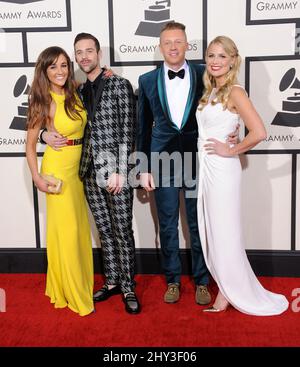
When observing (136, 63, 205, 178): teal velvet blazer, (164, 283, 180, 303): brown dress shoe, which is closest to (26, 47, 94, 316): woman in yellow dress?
(136, 63, 205, 178): teal velvet blazer

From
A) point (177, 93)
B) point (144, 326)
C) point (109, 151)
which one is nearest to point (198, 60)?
point (177, 93)

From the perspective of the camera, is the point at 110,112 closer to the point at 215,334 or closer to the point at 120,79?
the point at 120,79

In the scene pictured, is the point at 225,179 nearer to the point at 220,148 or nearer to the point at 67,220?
the point at 220,148

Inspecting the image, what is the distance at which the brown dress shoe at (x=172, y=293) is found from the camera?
3.12m

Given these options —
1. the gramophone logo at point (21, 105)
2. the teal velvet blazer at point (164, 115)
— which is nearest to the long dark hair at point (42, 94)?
the teal velvet blazer at point (164, 115)

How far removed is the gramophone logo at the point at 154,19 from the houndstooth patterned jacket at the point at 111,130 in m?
0.62

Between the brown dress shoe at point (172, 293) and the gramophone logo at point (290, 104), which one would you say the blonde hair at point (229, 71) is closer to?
the gramophone logo at point (290, 104)

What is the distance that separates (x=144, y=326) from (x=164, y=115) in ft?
4.05

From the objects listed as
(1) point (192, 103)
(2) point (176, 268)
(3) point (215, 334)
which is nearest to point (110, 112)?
(1) point (192, 103)

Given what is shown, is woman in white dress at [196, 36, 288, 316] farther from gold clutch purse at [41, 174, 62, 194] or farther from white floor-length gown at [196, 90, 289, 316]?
gold clutch purse at [41, 174, 62, 194]

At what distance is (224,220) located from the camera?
2857mm

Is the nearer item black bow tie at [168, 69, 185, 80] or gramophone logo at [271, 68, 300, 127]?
black bow tie at [168, 69, 185, 80]

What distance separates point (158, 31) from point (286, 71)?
0.90 m

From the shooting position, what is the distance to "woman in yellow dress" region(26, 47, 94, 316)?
2.81 meters
